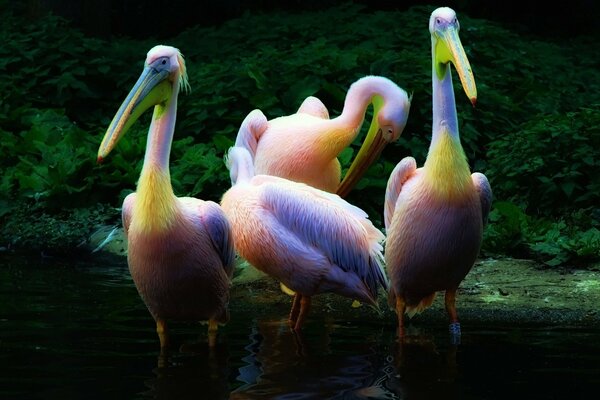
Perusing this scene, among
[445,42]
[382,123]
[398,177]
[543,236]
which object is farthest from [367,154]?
[445,42]

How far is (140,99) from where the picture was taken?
19.1 ft

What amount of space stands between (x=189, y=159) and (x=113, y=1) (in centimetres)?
729

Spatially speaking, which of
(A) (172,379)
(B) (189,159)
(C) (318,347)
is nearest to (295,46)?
(B) (189,159)

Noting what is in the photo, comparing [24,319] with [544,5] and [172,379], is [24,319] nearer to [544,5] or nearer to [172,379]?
[172,379]

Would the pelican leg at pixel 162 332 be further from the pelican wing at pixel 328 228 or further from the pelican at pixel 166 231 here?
the pelican wing at pixel 328 228

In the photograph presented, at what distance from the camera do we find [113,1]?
15.9 meters

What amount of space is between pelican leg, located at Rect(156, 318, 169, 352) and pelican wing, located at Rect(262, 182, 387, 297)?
85 cm

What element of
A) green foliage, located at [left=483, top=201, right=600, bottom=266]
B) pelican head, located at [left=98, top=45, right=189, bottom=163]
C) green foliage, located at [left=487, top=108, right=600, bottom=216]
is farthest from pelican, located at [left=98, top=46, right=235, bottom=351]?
green foliage, located at [left=487, top=108, right=600, bottom=216]

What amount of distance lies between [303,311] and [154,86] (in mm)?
1421

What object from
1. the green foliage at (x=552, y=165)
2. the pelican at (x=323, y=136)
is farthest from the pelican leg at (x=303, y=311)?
the green foliage at (x=552, y=165)

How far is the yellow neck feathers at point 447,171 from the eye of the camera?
600 cm

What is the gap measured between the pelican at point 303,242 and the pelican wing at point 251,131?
3.48ft

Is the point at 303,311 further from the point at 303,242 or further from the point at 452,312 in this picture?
the point at 452,312

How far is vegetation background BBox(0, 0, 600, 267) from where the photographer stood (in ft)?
28.2
